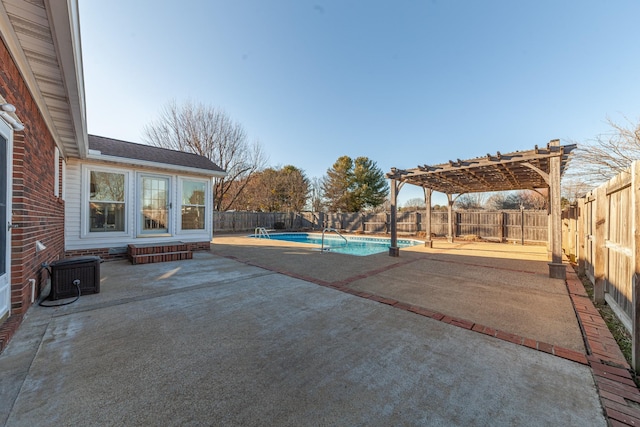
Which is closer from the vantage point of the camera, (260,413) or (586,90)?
(260,413)

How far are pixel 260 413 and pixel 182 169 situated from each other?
760 cm

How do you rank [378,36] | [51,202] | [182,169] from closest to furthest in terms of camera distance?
[51,202]
[182,169]
[378,36]

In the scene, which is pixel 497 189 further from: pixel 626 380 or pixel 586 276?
pixel 626 380

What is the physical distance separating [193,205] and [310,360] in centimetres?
745

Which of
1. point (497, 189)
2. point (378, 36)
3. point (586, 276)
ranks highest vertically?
point (378, 36)

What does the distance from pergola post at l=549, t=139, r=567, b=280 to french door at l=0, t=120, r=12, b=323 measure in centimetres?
875

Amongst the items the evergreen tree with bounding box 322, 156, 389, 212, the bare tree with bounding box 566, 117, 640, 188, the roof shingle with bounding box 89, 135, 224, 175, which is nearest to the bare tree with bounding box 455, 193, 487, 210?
the evergreen tree with bounding box 322, 156, 389, 212

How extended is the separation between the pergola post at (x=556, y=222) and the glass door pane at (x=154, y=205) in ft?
33.2

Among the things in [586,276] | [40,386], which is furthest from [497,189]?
[40,386]

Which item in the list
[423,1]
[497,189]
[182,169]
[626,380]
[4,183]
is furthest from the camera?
[497,189]

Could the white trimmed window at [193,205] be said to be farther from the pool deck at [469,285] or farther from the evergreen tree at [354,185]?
the evergreen tree at [354,185]

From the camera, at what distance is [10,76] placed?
253 centimetres

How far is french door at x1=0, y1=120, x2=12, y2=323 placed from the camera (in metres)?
2.47

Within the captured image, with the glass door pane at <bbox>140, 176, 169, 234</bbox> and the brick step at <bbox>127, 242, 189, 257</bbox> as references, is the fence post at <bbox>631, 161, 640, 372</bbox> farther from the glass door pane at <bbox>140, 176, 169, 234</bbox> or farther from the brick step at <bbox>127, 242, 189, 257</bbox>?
the glass door pane at <bbox>140, 176, 169, 234</bbox>
